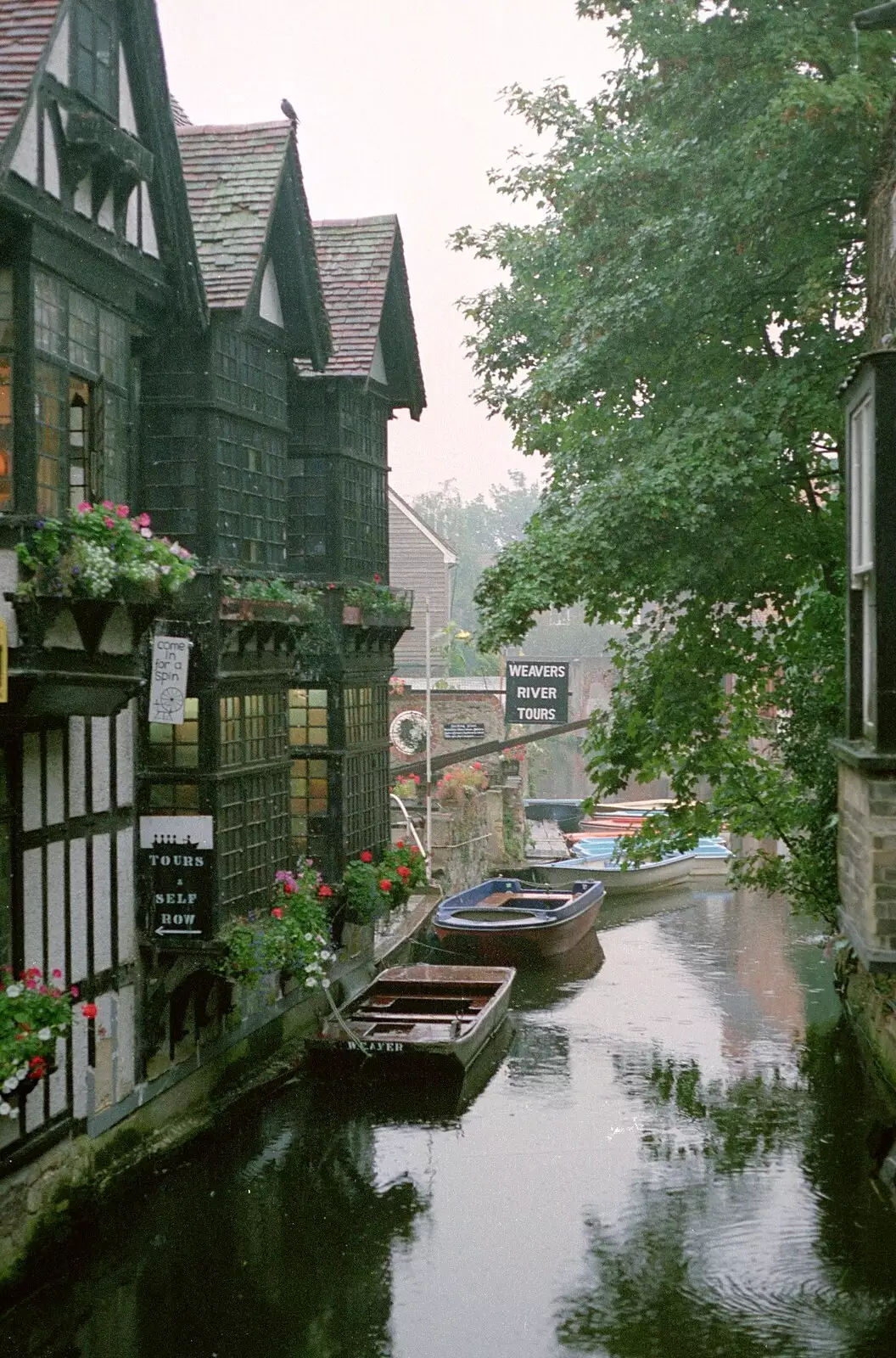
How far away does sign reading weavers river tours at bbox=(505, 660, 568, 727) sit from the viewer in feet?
108

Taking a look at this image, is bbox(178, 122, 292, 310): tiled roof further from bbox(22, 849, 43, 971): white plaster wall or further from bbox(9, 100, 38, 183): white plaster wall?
Result: bbox(22, 849, 43, 971): white plaster wall

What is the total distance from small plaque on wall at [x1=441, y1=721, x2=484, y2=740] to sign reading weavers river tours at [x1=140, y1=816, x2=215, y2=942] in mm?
22248

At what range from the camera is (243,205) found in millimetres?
17859

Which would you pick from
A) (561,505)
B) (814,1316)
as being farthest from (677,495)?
(814,1316)

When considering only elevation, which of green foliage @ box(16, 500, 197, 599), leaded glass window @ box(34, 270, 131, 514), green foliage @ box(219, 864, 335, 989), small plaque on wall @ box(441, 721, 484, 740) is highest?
leaded glass window @ box(34, 270, 131, 514)

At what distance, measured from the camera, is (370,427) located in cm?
2348

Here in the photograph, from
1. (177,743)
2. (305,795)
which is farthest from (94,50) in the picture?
(305,795)

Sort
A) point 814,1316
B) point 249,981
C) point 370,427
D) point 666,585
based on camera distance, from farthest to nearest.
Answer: point 370,427, point 666,585, point 249,981, point 814,1316

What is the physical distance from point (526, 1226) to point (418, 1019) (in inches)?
269

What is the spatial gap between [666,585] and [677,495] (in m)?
1.43

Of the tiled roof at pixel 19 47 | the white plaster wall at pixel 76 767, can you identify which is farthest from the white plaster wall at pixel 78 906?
the tiled roof at pixel 19 47

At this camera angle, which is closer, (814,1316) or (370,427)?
(814,1316)

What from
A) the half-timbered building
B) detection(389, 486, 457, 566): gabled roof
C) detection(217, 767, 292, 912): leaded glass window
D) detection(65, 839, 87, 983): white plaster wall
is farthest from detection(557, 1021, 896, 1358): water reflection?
detection(389, 486, 457, 566): gabled roof

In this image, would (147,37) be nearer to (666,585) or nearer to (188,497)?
(188,497)
